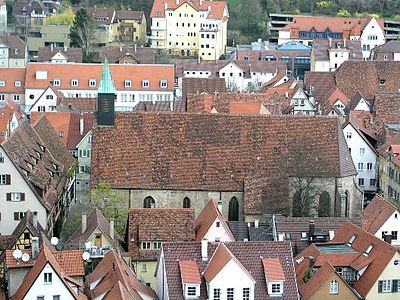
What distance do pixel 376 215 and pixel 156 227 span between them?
14612mm

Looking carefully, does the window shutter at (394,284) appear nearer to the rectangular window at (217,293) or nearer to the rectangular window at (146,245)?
the rectangular window at (217,293)

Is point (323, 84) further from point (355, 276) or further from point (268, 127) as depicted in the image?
point (355, 276)

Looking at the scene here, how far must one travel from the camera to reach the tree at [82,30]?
487ft

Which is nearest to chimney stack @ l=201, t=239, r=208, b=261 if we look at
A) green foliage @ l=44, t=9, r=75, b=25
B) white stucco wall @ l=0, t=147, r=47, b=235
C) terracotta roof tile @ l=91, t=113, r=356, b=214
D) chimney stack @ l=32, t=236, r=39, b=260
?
chimney stack @ l=32, t=236, r=39, b=260

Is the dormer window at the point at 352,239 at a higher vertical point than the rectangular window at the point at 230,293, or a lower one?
higher

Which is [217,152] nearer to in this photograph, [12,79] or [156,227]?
[156,227]

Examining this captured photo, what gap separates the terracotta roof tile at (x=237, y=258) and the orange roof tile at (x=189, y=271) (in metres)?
0.25

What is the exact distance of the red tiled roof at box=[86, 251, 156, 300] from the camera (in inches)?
1976

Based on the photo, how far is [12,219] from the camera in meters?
66.4

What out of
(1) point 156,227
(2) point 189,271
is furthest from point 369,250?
(1) point 156,227

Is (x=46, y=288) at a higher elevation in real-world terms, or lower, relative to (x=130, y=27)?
higher

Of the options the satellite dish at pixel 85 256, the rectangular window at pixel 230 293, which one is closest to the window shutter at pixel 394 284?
the rectangular window at pixel 230 293

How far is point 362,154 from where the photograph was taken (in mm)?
87375

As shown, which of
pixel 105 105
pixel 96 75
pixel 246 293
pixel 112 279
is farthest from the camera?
pixel 96 75
